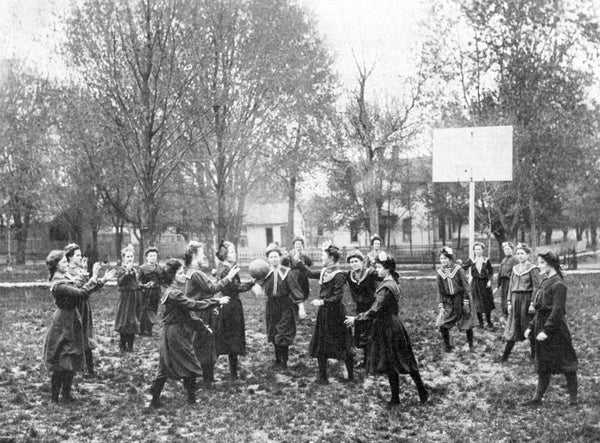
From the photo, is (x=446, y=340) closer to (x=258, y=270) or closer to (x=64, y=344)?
(x=258, y=270)

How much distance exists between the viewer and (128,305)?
36.5ft

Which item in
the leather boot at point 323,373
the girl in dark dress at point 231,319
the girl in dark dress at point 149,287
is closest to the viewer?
the leather boot at point 323,373

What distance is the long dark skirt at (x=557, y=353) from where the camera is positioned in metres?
7.20

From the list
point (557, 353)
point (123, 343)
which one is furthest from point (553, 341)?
point (123, 343)

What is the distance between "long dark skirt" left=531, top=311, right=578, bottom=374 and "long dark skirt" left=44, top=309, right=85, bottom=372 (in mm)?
5169

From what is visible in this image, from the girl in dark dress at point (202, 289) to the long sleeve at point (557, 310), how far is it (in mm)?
3689

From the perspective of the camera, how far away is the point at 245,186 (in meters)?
26.1

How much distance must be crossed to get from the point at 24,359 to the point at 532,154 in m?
24.2

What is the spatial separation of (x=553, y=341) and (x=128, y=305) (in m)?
6.80

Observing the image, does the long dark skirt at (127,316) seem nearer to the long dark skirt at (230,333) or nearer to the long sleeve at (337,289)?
the long dark skirt at (230,333)

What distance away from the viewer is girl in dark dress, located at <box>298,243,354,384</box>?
8.62 metres

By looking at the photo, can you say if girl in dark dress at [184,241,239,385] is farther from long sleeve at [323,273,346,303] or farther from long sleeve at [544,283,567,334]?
long sleeve at [544,283,567,334]

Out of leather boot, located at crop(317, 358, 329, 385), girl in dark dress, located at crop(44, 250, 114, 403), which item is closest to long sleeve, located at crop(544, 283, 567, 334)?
leather boot, located at crop(317, 358, 329, 385)

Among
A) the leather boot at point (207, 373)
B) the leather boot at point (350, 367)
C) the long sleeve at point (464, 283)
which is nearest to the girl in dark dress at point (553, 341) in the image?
the leather boot at point (350, 367)
